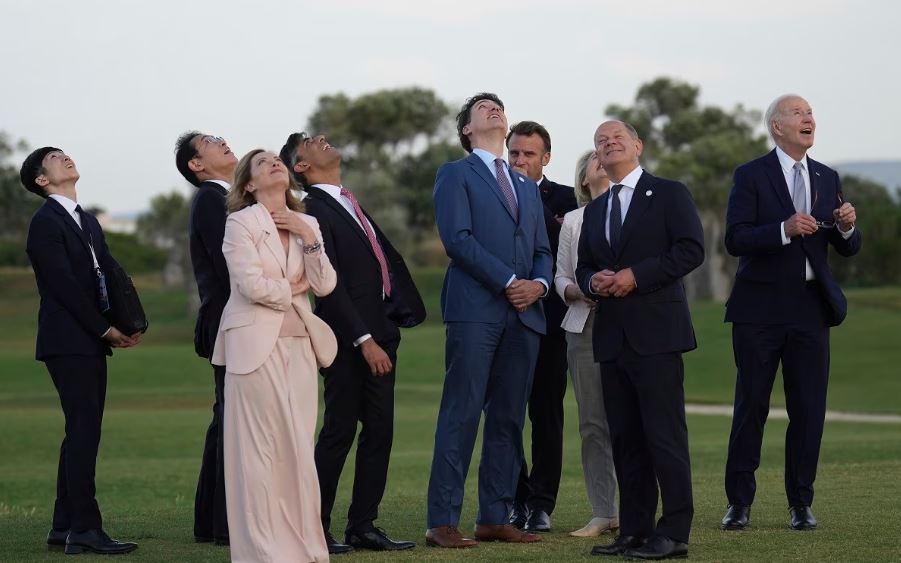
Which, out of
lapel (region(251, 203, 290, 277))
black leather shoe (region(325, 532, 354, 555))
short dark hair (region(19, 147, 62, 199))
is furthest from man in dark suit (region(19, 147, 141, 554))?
lapel (region(251, 203, 290, 277))

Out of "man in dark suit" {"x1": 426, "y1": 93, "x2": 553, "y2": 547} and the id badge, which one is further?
the id badge

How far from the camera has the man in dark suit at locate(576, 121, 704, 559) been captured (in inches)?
279

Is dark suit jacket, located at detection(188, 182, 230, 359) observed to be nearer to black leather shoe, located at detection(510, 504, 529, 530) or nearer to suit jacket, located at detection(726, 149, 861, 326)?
black leather shoe, located at detection(510, 504, 529, 530)

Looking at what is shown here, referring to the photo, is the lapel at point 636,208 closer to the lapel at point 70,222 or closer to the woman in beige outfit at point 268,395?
the woman in beige outfit at point 268,395

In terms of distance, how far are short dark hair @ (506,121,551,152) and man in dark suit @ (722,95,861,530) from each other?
1289 millimetres

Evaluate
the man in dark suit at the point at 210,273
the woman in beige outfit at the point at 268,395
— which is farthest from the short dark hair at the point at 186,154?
the woman in beige outfit at the point at 268,395

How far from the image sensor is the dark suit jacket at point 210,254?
7.81 meters

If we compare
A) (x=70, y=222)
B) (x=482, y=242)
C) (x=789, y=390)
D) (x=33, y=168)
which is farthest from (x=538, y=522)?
(x=33, y=168)

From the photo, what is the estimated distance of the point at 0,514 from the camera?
33.4 feet

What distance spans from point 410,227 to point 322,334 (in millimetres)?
63296

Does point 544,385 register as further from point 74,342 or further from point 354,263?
point 74,342

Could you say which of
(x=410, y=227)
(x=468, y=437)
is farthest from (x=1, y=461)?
(x=410, y=227)

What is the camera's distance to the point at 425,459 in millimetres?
16391

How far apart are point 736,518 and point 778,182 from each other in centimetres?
209
